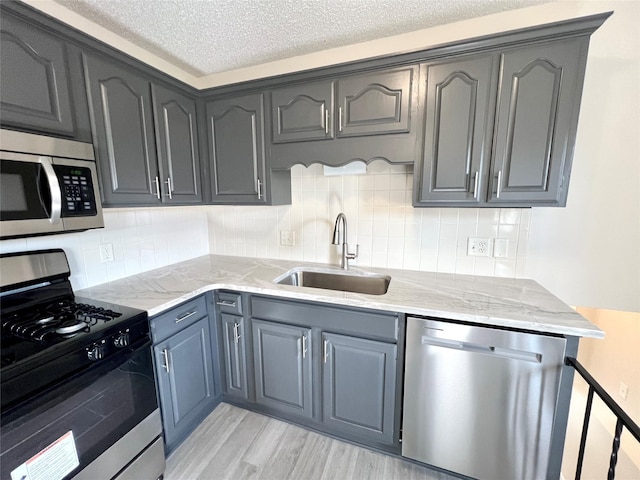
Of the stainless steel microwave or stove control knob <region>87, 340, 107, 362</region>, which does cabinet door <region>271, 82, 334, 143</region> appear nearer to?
the stainless steel microwave

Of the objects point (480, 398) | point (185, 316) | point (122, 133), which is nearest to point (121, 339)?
point (185, 316)

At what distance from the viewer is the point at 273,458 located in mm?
1619

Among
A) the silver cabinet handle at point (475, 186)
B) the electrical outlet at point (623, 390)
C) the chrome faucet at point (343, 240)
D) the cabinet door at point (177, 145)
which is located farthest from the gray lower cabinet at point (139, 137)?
the electrical outlet at point (623, 390)

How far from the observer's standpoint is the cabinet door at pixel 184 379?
152cm

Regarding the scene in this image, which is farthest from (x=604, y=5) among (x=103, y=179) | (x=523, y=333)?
(x=103, y=179)

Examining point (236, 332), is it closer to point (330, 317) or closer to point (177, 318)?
point (177, 318)

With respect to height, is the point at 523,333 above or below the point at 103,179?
below

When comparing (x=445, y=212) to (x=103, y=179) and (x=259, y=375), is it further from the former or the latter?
(x=103, y=179)

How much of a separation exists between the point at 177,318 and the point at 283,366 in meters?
0.69

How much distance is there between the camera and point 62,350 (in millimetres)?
1019

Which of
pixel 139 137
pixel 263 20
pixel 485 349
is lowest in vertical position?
pixel 485 349

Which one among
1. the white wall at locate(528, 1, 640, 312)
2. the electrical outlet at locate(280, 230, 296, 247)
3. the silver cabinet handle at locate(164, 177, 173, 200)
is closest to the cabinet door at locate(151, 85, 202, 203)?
the silver cabinet handle at locate(164, 177, 173, 200)

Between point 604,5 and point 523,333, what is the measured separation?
169 centimetres

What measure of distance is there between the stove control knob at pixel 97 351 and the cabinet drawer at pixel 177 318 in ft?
0.95
